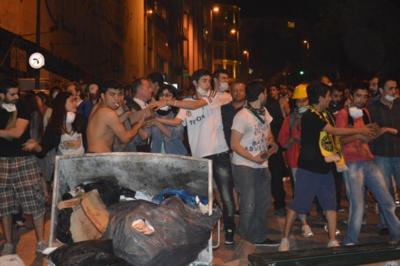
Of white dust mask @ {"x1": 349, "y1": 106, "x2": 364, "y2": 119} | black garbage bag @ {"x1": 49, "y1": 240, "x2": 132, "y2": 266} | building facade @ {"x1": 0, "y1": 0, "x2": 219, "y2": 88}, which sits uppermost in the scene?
building facade @ {"x1": 0, "y1": 0, "x2": 219, "y2": 88}

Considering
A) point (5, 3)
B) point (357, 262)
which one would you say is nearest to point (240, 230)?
point (357, 262)

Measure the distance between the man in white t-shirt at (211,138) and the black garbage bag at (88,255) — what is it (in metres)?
3.21

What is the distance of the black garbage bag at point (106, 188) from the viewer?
16.5ft

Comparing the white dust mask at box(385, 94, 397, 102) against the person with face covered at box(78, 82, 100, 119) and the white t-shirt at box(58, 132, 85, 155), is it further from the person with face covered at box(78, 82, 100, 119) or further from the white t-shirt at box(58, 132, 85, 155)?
the person with face covered at box(78, 82, 100, 119)

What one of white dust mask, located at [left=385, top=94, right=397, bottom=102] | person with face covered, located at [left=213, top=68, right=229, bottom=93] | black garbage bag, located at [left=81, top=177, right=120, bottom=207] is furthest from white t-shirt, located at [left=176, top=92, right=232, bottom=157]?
black garbage bag, located at [left=81, top=177, right=120, bottom=207]

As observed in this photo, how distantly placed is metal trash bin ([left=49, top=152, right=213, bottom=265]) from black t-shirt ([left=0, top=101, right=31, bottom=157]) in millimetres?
2038

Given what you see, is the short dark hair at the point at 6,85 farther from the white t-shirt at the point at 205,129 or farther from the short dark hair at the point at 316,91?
the short dark hair at the point at 316,91

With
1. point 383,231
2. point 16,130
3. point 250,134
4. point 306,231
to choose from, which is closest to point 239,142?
point 250,134

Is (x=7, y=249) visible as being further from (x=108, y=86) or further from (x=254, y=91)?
(x=254, y=91)

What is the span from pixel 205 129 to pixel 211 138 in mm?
136

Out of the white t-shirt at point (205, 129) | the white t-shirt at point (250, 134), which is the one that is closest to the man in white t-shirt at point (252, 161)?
the white t-shirt at point (250, 134)

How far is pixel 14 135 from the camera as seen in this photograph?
22.0 ft

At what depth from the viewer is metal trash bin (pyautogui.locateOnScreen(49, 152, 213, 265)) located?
5.02 metres

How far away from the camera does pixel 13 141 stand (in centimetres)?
683
